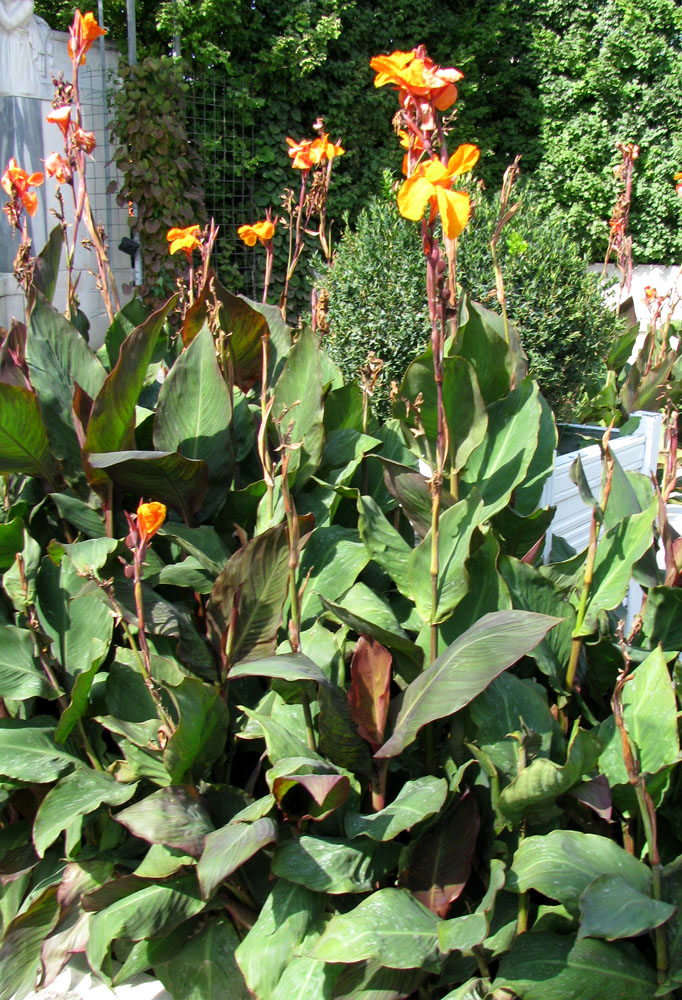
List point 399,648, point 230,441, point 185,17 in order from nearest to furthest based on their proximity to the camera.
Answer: point 399,648 < point 230,441 < point 185,17

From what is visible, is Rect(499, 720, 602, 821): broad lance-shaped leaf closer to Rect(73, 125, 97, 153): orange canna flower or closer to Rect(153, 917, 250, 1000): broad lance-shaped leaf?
Rect(153, 917, 250, 1000): broad lance-shaped leaf

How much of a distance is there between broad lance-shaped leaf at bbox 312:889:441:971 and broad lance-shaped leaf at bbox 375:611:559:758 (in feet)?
0.67

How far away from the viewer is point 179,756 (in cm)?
129

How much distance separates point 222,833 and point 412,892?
30 cm

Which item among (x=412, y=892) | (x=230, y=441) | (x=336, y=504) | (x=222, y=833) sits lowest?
(x=412, y=892)

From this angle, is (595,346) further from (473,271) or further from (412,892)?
(412,892)

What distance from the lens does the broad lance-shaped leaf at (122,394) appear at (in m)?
1.49

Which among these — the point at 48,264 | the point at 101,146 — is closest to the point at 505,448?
the point at 48,264

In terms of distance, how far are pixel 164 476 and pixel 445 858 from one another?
79cm

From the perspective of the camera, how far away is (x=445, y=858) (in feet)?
4.19

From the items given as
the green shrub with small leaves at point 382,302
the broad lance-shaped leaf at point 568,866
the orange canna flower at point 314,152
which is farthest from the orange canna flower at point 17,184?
the broad lance-shaped leaf at point 568,866

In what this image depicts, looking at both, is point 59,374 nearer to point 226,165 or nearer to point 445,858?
point 445,858

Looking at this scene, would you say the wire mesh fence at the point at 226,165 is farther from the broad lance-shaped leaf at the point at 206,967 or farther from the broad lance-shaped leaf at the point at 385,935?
the broad lance-shaped leaf at the point at 385,935

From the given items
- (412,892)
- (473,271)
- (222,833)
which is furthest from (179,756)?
(473,271)
